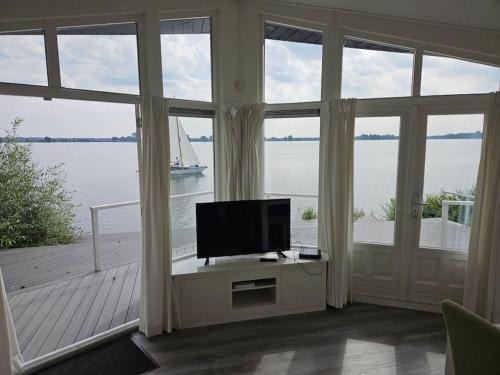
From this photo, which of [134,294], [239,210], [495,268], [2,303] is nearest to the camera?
[2,303]

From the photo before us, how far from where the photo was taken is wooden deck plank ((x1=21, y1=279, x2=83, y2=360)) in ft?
8.77

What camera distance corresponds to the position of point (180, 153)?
3.24 meters

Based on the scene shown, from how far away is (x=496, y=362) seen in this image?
127 centimetres

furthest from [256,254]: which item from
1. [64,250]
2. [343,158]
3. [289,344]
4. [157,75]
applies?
[64,250]

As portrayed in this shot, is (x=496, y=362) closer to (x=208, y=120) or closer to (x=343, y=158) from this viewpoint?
(x=343, y=158)

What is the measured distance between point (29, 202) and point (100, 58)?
3041mm

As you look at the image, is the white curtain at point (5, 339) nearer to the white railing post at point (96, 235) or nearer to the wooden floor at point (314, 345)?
the wooden floor at point (314, 345)

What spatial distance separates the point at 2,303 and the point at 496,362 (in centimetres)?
278

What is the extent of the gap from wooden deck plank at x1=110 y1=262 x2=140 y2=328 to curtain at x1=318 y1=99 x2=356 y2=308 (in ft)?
7.20

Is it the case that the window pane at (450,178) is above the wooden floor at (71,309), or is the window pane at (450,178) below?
above

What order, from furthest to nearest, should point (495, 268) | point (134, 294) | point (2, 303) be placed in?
point (134, 294), point (495, 268), point (2, 303)

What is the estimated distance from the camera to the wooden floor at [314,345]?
8.11ft

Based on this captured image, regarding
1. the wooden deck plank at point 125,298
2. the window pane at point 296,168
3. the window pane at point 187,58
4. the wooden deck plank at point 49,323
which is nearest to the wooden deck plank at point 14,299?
the wooden deck plank at point 49,323

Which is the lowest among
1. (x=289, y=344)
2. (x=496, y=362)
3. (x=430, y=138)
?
(x=289, y=344)
